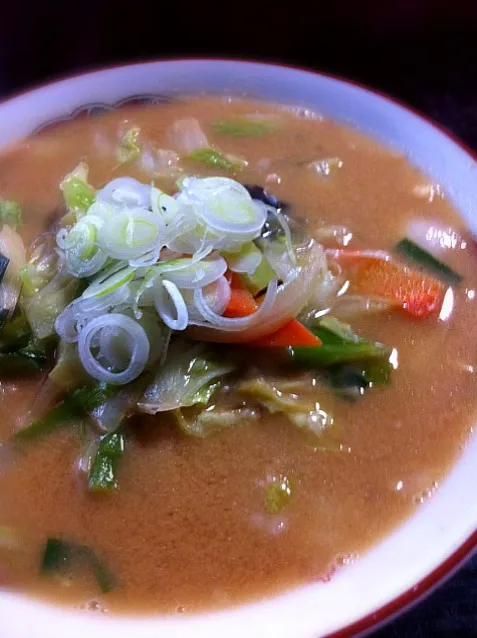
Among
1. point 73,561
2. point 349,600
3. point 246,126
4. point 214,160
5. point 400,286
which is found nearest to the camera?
point 349,600

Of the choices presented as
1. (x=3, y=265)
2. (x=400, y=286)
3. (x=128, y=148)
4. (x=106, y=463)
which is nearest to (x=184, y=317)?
(x=106, y=463)

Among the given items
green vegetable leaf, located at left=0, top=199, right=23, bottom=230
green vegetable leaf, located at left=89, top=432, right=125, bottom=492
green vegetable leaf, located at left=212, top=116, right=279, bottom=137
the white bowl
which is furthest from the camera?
green vegetable leaf, located at left=212, top=116, right=279, bottom=137

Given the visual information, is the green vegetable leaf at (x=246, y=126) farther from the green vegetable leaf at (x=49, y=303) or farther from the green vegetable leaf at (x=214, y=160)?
the green vegetable leaf at (x=49, y=303)

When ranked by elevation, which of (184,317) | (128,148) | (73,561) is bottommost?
(73,561)

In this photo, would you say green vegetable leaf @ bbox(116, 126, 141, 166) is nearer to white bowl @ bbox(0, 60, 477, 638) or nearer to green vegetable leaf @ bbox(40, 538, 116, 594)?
green vegetable leaf @ bbox(40, 538, 116, 594)

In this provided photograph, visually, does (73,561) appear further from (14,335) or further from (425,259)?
(425,259)

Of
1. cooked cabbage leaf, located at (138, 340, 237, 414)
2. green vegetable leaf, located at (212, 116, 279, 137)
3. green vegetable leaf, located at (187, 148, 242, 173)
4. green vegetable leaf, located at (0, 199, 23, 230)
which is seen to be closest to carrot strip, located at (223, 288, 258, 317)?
cooked cabbage leaf, located at (138, 340, 237, 414)

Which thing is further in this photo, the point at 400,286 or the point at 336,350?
the point at 400,286
